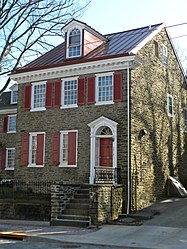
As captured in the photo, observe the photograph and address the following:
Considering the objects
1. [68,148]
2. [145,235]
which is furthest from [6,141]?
[145,235]

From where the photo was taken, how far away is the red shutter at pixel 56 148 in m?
18.9

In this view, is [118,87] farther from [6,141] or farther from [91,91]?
[6,141]

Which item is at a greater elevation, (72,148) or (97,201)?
(72,148)

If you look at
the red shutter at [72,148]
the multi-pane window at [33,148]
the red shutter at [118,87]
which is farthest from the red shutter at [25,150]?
the red shutter at [118,87]

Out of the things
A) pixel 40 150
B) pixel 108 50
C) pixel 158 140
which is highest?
pixel 108 50

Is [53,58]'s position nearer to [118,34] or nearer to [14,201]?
[118,34]

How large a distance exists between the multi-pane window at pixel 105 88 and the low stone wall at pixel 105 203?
15.3 ft

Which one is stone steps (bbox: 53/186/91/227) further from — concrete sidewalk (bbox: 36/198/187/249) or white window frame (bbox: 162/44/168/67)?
white window frame (bbox: 162/44/168/67)

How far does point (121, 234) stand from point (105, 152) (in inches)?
249

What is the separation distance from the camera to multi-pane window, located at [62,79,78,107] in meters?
19.2

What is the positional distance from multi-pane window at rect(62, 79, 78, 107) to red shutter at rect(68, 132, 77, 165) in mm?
1731

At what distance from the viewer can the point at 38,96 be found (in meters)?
20.4

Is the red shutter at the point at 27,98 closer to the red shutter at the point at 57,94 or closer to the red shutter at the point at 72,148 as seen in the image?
the red shutter at the point at 57,94

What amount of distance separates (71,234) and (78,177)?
571cm
